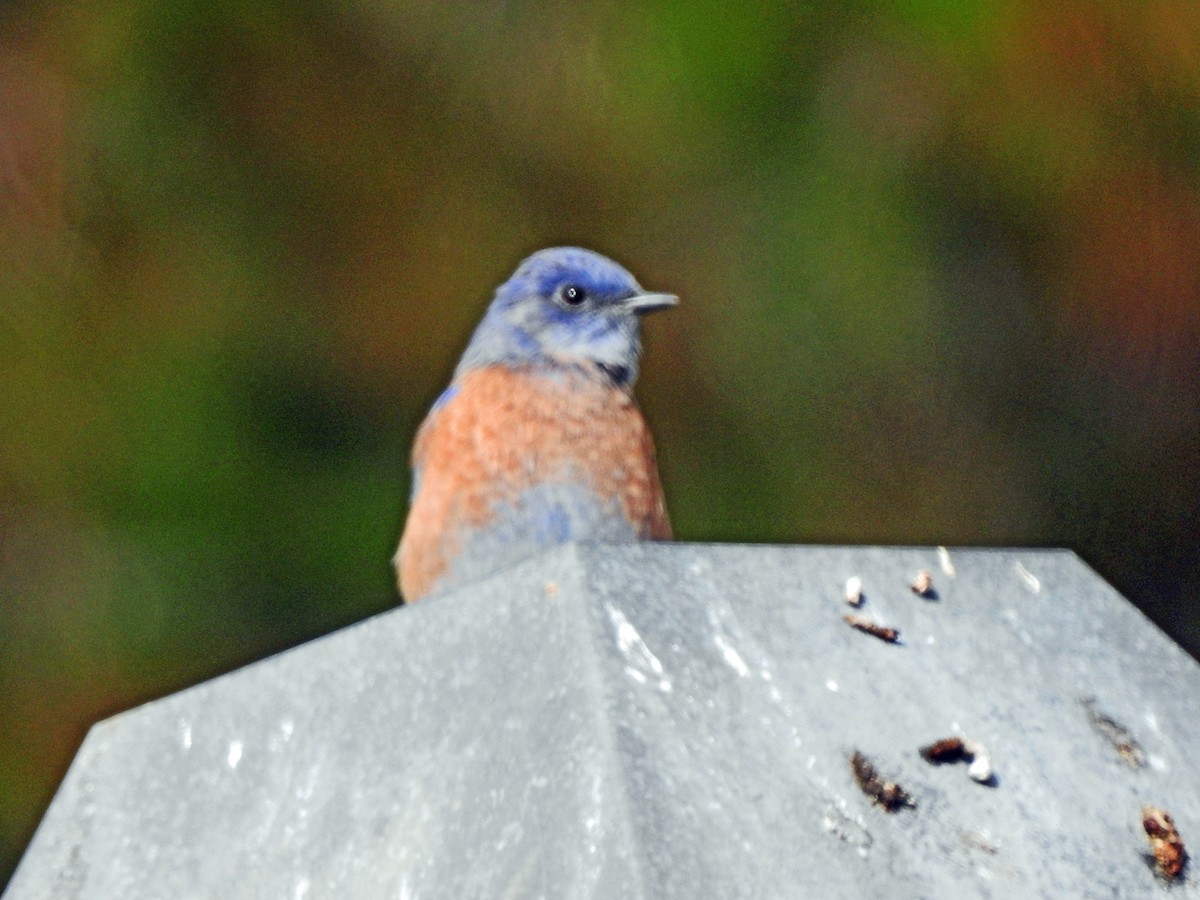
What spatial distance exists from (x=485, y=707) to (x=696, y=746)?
29cm

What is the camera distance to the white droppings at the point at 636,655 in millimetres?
2258

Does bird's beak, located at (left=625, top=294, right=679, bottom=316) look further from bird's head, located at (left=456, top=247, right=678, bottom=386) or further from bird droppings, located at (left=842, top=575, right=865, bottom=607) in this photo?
bird droppings, located at (left=842, top=575, right=865, bottom=607)

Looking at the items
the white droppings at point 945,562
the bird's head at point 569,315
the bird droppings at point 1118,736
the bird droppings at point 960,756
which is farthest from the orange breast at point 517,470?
the bird droppings at point 960,756

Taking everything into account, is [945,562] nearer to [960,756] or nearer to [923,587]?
[923,587]

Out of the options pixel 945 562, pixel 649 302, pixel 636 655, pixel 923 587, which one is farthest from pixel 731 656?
pixel 649 302

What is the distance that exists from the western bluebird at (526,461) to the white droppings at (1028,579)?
3.63ft

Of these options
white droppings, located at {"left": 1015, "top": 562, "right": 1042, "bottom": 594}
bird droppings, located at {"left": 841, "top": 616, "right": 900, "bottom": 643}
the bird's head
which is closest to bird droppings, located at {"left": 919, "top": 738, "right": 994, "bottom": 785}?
bird droppings, located at {"left": 841, "top": 616, "right": 900, "bottom": 643}

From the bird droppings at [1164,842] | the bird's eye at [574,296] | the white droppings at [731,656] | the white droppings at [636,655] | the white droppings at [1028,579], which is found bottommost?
the bird droppings at [1164,842]

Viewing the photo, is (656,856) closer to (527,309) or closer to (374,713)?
(374,713)

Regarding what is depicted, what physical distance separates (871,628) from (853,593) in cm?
7

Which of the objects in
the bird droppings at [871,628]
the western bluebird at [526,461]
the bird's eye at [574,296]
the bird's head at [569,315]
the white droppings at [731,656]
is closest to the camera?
the white droppings at [731,656]

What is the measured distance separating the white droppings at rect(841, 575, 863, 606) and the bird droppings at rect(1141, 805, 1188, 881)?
19.6 inches

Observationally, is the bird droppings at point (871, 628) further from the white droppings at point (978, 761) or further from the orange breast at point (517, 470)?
the orange breast at point (517, 470)

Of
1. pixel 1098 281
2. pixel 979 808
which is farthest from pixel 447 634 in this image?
pixel 1098 281
